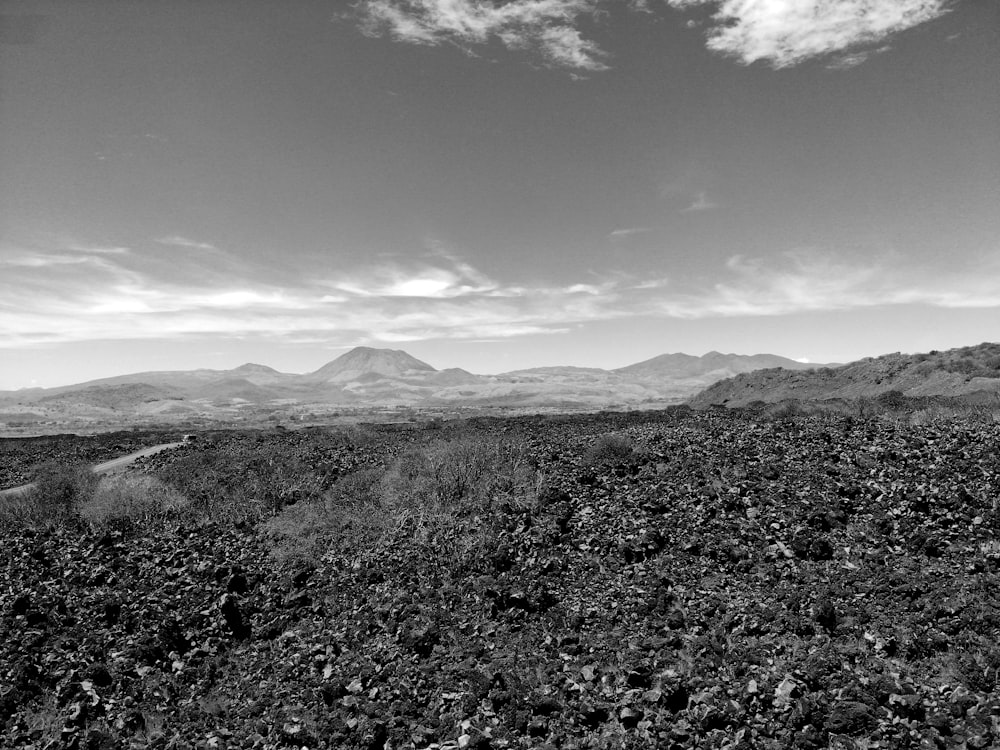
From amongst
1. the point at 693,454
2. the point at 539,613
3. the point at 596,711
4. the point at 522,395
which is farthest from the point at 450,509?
A: the point at 522,395

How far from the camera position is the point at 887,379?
49.9m

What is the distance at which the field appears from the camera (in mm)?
7305

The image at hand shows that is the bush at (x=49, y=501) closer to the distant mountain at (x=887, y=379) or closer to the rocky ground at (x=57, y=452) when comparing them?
the rocky ground at (x=57, y=452)

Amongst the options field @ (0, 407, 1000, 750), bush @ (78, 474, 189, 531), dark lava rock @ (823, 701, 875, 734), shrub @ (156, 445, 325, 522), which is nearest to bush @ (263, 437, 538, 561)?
field @ (0, 407, 1000, 750)

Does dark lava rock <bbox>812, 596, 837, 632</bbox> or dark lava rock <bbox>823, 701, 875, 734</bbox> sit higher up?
dark lava rock <bbox>812, 596, 837, 632</bbox>

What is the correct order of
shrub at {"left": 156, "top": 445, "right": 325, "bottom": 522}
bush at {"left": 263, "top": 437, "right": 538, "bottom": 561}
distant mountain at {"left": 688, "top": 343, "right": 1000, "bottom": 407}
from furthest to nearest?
distant mountain at {"left": 688, "top": 343, "right": 1000, "bottom": 407}
shrub at {"left": 156, "top": 445, "right": 325, "bottom": 522}
bush at {"left": 263, "top": 437, "right": 538, "bottom": 561}

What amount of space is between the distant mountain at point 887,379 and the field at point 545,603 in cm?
2725

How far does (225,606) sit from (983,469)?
17.5m

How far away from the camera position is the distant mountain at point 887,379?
39438 mm

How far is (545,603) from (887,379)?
52.9 metres

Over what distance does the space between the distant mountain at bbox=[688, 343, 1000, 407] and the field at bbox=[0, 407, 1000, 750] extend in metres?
27.2

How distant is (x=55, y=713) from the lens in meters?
9.25

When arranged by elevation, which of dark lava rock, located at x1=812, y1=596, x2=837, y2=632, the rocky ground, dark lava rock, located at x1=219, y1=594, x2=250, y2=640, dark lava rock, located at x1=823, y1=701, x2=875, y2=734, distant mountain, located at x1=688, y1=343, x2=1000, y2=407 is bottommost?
dark lava rock, located at x1=219, y1=594, x2=250, y2=640

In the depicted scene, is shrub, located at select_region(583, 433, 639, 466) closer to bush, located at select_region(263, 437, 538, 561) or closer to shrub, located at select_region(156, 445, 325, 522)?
bush, located at select_region(263, 437, 538, 561)
